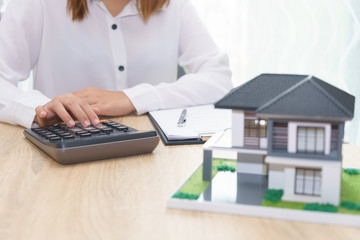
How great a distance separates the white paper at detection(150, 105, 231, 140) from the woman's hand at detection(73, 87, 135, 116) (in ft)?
0.25

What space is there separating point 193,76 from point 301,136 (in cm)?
88

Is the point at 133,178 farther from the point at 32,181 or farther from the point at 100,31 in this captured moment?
the point at 100,31

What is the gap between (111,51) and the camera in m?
1.50

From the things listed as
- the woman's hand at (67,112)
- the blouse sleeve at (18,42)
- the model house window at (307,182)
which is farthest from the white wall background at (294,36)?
the model house window at (307,182)

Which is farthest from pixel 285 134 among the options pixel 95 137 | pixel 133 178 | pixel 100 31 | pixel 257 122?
pixel 100 31

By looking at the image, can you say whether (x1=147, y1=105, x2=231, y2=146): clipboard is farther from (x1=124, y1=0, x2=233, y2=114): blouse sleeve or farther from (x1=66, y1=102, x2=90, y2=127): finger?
Result: (x1=66, y1=102, x2=90, y2=127): finger

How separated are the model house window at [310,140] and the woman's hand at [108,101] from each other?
0.71 metres

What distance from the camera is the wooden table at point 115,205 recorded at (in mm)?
477

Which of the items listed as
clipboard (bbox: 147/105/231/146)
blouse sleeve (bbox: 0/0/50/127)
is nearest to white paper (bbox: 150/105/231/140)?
clipboard (bbox: 147/105/231/146)

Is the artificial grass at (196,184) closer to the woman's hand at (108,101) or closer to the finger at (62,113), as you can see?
the finger at (62,113)

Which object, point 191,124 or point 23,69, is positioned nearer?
point 191,124

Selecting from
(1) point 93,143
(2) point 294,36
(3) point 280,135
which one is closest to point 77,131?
(1) point 93,143

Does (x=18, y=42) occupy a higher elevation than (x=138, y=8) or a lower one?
lower

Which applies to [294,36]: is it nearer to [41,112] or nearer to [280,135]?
[41,112]
